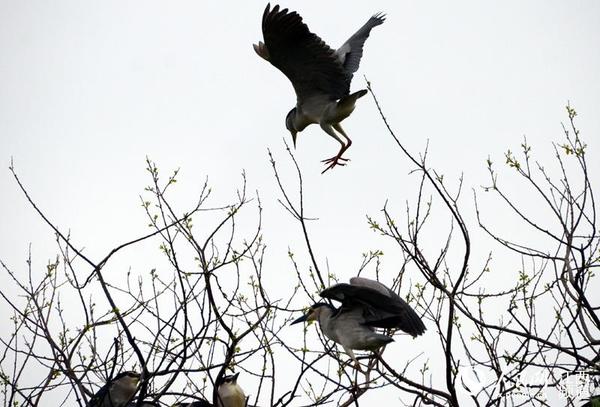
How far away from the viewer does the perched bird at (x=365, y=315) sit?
372 centimetres

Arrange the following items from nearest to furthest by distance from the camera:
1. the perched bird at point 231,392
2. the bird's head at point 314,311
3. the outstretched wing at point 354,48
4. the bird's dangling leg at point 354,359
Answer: the bird's dangling leg at point 354,359 → the bird's head at point 314,311 → the perched bird at point 231,392 → the outstretched wing at point 354,48

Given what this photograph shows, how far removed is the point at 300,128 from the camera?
596 cm

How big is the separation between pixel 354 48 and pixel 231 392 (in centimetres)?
325

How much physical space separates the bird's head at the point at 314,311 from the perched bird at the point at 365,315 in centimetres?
13

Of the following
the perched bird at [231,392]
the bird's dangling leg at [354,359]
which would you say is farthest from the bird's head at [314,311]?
→ the perched bird at [231,392]

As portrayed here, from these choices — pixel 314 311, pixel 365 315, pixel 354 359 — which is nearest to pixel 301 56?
pixel 314 311

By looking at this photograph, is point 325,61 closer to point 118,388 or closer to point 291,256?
point 291,256

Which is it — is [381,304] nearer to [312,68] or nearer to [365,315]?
[365,315]

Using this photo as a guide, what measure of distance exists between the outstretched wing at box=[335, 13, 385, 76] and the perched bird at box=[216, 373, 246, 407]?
9.44 feet

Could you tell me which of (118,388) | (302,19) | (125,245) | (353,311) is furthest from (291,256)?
(118,388)

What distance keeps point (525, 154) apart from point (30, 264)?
378 cm

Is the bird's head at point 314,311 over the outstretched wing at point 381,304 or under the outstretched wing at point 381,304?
over

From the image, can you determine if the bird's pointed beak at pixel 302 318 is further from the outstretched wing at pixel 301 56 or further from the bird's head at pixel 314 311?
the outstretched wing at pixel 301 56

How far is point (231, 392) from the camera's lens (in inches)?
217
